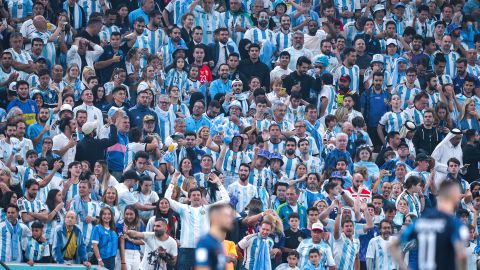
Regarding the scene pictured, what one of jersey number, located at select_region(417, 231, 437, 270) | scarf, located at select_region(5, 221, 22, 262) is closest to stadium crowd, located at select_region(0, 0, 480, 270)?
scarf, located at select_region(5, 221, 22, 262)

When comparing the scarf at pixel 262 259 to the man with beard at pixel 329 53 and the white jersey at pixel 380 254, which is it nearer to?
the white jersey at pixel 380 254

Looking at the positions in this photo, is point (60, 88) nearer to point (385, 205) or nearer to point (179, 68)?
point (179, 68)

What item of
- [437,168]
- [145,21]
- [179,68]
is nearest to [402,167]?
[437,168]

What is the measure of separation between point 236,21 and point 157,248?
330 inches

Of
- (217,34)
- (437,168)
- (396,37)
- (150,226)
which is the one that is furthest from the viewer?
(396,37)

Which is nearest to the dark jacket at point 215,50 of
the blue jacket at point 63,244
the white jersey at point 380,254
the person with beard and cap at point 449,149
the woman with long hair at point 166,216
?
the person with beard and cap at point 449,149

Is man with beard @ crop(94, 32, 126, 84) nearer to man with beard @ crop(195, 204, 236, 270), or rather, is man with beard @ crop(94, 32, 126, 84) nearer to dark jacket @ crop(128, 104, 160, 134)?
dark jacket @ crop(128, 104, 160, 134)

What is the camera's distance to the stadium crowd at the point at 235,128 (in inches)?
851

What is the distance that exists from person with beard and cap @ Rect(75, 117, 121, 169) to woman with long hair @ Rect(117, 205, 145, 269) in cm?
172

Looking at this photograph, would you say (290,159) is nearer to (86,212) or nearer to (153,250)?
(153,250)

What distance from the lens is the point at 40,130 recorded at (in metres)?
23.4

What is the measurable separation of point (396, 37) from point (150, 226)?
9631 mm

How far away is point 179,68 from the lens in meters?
26.2

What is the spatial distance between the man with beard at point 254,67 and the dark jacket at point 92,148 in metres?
4.14
